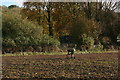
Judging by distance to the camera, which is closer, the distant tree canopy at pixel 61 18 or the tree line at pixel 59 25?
the tree line at pixel 59 25

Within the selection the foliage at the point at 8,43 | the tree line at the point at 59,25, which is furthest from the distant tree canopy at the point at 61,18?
the foliage at the point at 8,43

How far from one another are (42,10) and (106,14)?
471 inches

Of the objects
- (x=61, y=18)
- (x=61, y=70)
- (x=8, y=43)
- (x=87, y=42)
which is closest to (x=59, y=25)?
(x=61, y=18)

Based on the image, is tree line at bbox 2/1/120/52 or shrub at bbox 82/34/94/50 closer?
tree line at bbox 2/1/120/52

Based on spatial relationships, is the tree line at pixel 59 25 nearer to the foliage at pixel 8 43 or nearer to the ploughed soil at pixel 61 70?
the foliage at pixel 8 43

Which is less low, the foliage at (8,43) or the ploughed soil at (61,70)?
the foliage at (8,43)

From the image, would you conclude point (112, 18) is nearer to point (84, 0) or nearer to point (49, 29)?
point (84, 0)

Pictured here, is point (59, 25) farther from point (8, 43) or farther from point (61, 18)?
point (8, 43)

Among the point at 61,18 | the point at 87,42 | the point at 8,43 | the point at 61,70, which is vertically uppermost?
the point at 61,18

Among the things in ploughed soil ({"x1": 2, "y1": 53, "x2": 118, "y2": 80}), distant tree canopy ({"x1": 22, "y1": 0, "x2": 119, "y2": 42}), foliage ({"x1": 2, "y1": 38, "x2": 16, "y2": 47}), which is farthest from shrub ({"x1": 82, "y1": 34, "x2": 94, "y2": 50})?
ploughed soil ({"x1": 2, "y1": 53, "x2": 118, "y2": 80})

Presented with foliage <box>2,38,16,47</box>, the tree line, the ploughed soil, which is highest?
the tree line

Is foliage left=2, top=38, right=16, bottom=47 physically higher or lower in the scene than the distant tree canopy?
lower

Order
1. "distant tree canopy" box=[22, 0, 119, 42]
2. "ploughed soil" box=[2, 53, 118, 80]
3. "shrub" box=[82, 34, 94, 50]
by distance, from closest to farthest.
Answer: "ploughed soil" box=[2, 53, 118, 80], "shrub" box=[82, 34, 94, 50], "distant tree canopy" box=[22, 0, 119, 42]

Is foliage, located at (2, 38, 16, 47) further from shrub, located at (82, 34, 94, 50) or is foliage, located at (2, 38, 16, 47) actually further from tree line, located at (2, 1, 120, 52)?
shrub, located at (82, 34, 94, 50)
